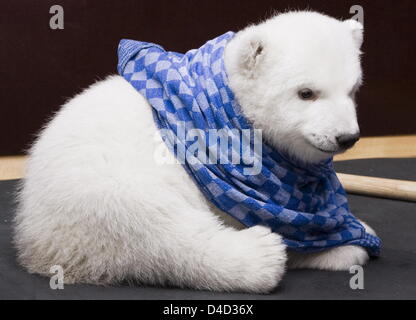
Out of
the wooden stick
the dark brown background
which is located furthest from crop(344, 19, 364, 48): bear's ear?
the dark brown background

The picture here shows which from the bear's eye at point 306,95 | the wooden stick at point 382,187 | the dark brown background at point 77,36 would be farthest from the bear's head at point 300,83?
the dark brown background at point 77,36

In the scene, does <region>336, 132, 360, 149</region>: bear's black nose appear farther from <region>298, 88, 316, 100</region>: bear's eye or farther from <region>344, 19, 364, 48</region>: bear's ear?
<region>344, 19, 364, 48</region>: bear's ear

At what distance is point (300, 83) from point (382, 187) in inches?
40.1

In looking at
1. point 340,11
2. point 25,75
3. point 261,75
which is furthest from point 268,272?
point 340,11

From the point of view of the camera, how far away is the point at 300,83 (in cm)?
206

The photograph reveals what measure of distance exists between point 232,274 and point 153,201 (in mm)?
279

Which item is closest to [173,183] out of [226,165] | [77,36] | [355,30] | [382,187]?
[226,165]

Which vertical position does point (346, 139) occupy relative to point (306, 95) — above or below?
below

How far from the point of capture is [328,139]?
80.1 inches

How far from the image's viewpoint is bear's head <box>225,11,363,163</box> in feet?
6.73

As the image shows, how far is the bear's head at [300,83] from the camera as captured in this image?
205cm

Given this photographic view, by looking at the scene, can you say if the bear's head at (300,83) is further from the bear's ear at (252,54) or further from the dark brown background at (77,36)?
the dark brown background at (77,36)

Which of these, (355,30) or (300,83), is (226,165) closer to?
(300,83)

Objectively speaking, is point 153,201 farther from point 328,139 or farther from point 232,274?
point 328,139
